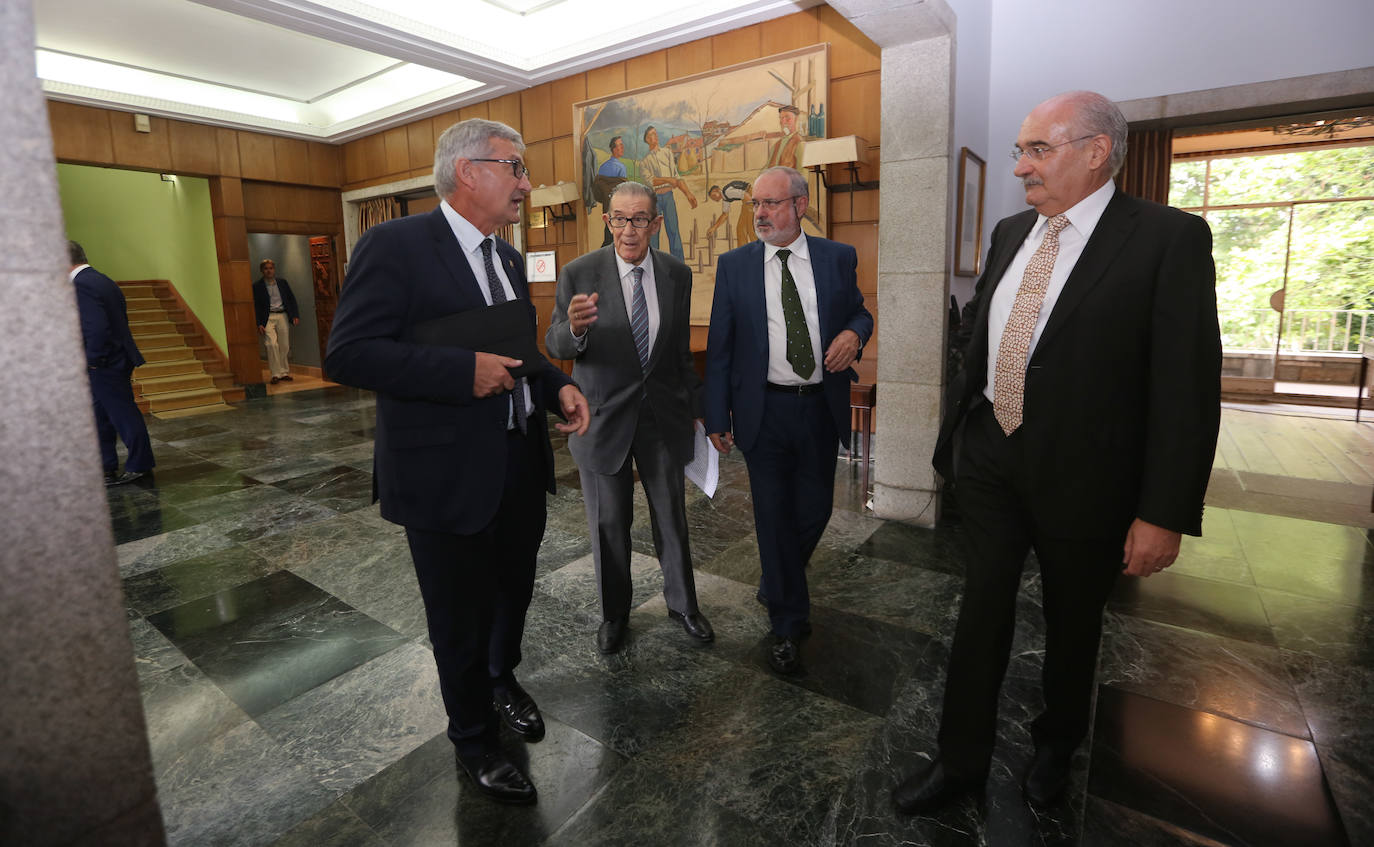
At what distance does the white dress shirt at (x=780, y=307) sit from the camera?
2602mm

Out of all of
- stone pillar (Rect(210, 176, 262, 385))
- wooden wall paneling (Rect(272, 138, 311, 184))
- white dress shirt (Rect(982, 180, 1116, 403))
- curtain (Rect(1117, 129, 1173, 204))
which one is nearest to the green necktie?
white dress shirt (Rect(982, 180, 1116, 403))

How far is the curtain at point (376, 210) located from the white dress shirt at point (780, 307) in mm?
8713

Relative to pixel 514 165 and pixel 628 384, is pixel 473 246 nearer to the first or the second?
pixel 514 165

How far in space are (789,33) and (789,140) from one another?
0.89m

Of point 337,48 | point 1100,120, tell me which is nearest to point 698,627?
point 1100,120

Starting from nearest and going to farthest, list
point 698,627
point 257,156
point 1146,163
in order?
point 698,627, point 1146,163, point 257,156

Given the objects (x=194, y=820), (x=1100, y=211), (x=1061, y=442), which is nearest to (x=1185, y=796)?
(x=1061, y=442)

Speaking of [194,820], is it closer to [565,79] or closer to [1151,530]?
[1151,530]

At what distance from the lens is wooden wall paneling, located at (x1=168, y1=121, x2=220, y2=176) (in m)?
9.32

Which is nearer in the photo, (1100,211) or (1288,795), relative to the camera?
(1100,211)

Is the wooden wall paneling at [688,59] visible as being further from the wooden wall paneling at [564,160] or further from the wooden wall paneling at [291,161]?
the wooden wall paneling at [291,161]

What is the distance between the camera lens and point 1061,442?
1654 millimetres

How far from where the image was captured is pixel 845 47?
18.9ft

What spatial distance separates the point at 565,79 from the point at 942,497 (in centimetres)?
607
